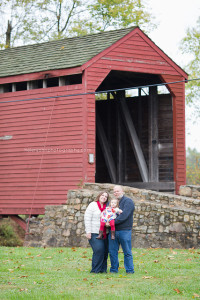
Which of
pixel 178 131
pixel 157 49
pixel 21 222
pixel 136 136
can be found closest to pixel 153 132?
pixel 136 136

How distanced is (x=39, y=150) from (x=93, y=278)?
9.40 meters

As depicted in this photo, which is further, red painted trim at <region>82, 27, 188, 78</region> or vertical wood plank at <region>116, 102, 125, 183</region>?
vertical wood plank at <region>116, 102, 125, 183</region>

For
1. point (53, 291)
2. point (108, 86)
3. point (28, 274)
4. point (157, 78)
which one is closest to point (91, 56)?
Result: point (157, 78)

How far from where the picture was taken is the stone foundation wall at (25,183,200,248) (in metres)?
14.3

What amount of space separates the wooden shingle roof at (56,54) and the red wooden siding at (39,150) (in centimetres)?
89

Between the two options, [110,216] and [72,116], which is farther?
[72,116]

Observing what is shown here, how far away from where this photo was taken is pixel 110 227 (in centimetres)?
962

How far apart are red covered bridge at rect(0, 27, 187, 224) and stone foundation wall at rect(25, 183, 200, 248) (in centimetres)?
88

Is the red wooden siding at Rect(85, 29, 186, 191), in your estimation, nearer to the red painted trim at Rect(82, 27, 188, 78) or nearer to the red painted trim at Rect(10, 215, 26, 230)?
the red painted trim at Rect(82, 27, 188, 78)

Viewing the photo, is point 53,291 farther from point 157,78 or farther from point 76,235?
point 157,78

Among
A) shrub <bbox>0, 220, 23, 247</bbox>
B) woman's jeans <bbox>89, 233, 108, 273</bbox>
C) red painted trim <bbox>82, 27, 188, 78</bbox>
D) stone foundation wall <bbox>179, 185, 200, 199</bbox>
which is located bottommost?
shrub <bbox>0, 220, 23, 247</bbox>

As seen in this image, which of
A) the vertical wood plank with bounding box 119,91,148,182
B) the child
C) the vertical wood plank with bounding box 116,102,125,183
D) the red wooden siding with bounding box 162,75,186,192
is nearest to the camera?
the child

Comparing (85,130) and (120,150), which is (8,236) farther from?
(85,130)

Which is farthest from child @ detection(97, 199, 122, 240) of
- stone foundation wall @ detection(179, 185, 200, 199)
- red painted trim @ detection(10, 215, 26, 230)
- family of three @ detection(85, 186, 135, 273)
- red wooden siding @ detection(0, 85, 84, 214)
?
red painted trim @ detection(10, 215, 26, 230)
